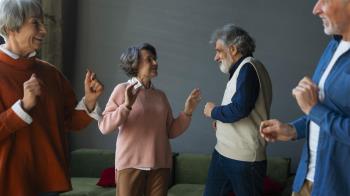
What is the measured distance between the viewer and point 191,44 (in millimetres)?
4340

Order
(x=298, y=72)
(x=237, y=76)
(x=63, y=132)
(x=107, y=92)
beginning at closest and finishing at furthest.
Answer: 1. (x=63, y=132)
2. (x=237, y=76)
3. (x=298, y=72)
4. (x=107, y=92)

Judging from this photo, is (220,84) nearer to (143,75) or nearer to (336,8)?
(143,75)

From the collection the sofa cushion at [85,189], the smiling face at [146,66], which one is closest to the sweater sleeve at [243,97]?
the smiling face at [146,66]

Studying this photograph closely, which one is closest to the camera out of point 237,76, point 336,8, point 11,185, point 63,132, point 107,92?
point 336,8

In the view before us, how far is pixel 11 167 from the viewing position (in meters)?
1.80

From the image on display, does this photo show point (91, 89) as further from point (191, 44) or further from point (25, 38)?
point (191, 44)

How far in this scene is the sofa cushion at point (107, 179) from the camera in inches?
151

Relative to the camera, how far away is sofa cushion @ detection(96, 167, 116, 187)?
3842 mm

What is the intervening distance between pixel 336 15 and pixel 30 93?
1.11 m

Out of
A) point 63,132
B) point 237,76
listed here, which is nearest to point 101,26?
point 237,76

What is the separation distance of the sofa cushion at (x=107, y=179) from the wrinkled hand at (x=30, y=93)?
2187mm

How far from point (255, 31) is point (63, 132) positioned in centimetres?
263

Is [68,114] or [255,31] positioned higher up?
[255,31]

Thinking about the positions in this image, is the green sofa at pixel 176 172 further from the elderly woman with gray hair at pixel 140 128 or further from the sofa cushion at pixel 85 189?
the elderly woman with gray hair at pixel 140 128
